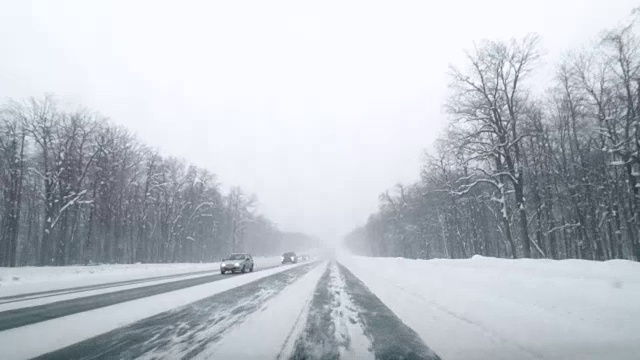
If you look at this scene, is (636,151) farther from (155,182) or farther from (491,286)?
(155,182)

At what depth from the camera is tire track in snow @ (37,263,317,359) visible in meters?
5.88

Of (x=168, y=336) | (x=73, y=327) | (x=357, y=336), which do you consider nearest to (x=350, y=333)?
(x=357, y=336)

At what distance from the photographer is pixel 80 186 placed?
124 ft

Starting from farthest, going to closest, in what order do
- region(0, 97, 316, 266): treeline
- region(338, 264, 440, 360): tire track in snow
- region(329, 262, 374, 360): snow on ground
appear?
1. region(0, 97, 316, 266): treeline
2. region(329, 262, 374, 360): snow on ground
3. region(338, 264, 440, 360): tire track in snow

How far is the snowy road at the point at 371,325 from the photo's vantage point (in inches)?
234

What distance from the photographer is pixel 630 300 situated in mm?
7238

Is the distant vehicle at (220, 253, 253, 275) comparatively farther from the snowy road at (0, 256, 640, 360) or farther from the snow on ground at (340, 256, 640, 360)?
the snow on ground at (340, 256, 640, 360)

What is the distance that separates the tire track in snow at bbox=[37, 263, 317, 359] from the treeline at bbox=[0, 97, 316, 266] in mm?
31433

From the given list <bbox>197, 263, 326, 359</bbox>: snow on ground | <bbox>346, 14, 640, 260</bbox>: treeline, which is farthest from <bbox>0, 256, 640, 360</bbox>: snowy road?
<bbox>346, 14, 640, 260</bbox>: treeline

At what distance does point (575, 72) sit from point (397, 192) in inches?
1730

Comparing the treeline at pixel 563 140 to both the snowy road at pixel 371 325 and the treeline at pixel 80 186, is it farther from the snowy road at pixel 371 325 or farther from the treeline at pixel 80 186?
the treeline at pixel 80 186

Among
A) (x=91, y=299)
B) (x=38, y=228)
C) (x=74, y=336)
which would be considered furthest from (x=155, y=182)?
(x=74, y=336)

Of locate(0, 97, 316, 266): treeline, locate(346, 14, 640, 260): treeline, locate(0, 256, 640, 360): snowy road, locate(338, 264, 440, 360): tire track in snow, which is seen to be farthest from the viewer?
locate(0, 97, 316, 266): treeline

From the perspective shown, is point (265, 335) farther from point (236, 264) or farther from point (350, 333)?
point (236, 264)
